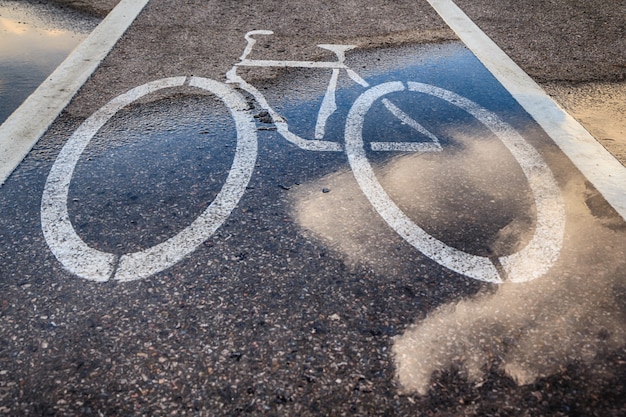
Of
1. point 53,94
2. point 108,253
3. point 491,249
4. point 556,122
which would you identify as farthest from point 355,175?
point 53,94

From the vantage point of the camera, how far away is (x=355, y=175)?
3.59 m

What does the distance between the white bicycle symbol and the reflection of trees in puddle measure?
82 millimetres

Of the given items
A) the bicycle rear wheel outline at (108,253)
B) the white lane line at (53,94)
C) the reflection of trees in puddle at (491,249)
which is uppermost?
the white lane line at (53,94)

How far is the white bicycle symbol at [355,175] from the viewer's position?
113 inches

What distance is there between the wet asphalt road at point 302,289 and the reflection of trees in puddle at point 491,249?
0.01 m

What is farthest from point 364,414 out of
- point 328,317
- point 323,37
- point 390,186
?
point 323,37

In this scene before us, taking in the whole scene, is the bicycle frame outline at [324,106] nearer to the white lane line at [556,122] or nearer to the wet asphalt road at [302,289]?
the wet asphalt road at [302,289]

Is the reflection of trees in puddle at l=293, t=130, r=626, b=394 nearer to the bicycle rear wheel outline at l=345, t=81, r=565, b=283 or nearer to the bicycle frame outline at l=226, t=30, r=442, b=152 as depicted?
the bicycle rear wheel outline at l=345, t=81, r=565, b=283

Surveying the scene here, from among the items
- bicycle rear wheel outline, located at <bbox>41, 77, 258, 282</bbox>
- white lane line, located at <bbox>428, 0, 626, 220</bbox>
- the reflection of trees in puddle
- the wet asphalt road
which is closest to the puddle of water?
the wet asphalt road

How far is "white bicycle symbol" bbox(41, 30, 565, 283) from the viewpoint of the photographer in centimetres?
287

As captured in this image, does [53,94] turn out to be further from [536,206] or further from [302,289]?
[536,206]

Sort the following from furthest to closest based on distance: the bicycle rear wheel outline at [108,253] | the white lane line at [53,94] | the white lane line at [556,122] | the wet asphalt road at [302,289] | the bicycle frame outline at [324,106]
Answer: the bicycle frame outline at [324,106]
the white lane line at [53,94]
the white lane line at [556,122]
the bicycle rear wheel outline at [108,253]
the wet asphalt road at [302,289]

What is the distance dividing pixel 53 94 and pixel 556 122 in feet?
14.4

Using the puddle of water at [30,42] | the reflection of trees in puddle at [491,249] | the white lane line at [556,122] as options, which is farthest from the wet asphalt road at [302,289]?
the puddle of water at [30,42]
